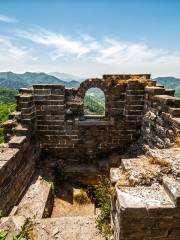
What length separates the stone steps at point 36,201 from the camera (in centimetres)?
557

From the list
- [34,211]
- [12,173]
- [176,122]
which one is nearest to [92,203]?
[34,211]

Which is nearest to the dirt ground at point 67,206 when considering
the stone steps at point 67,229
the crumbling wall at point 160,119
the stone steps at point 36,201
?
the stone steps at point 36,201

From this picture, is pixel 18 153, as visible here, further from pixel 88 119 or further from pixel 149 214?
pixel 149 214

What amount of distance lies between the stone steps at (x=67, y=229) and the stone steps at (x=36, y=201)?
0.74 m

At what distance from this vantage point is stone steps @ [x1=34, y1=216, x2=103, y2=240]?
4.48 m

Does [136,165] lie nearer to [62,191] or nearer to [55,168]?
[62,191]

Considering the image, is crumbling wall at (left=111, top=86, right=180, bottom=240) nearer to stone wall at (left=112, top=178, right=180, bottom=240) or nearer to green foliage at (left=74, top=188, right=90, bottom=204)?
stone wall at (left=112, top=178, right=180, bottom=240)

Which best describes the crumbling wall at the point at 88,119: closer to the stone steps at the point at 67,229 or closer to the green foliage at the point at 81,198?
the green foliage at the point at 81,198

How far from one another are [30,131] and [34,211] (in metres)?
2.91

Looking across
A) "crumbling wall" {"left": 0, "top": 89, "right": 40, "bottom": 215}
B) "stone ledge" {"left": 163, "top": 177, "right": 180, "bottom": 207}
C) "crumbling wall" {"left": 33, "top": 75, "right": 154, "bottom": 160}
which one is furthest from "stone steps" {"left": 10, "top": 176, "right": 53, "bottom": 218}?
"stone ledge" {"left": 163, "top": 177, "right": 180, "bottom": 207}

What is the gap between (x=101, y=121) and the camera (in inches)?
335

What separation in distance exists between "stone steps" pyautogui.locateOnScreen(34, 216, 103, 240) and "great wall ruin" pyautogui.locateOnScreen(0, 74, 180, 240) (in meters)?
0.02

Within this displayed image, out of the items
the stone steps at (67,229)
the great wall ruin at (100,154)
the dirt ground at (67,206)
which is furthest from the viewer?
the dirt ground at (67,206)

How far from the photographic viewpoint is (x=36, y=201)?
6043mm
